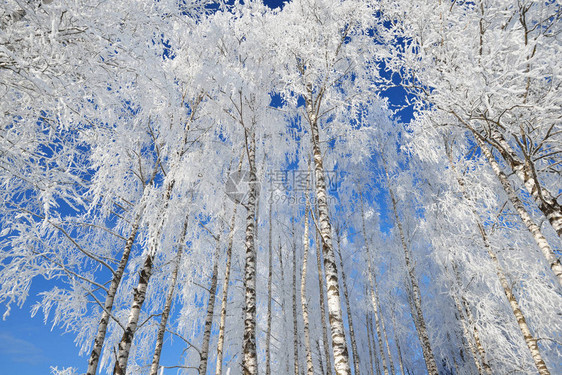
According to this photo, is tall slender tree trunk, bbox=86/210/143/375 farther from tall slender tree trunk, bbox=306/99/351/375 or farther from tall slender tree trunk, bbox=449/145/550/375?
tall slender tree trunk, bbox=449/145/550/375

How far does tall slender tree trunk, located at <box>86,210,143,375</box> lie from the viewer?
5023 millimetres

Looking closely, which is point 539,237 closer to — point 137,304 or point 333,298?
point 333,298

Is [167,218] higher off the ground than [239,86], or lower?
lower

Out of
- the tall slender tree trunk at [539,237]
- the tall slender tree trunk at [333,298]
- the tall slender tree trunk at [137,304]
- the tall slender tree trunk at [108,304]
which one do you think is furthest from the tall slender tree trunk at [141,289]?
the tall slender tree trunk at [539,237]

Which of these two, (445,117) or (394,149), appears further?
(394,149)

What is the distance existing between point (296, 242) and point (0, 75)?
461 inches

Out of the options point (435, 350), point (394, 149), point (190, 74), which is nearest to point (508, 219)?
point (394, 149)

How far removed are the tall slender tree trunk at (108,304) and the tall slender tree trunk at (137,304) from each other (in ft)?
1.51

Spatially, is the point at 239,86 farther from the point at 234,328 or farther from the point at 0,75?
the point at 234,328

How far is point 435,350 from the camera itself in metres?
18.2

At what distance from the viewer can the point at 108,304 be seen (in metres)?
5.70

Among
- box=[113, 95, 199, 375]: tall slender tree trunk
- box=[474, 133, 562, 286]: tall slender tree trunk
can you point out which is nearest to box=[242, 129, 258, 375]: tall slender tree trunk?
box=[113, 95, 199, 375]: tall slender tree trunk

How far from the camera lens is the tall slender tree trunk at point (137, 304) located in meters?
4.68

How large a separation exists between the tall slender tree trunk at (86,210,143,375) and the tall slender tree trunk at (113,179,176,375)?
460mm
